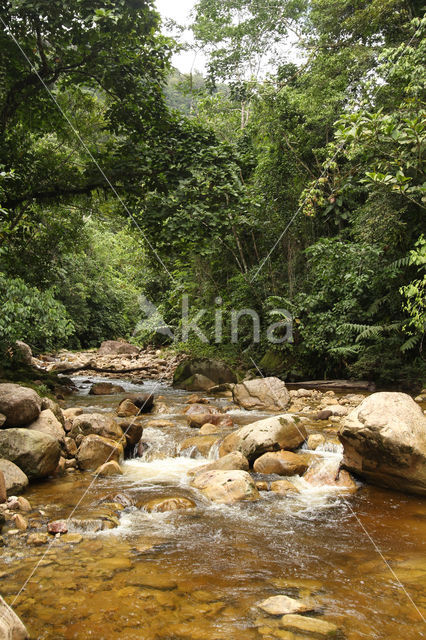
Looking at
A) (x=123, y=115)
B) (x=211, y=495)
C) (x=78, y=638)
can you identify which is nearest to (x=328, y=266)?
(x=123, y=115)

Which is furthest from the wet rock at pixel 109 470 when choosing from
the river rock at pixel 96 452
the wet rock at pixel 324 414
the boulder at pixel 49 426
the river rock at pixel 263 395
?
the river rock at pixel 263 395

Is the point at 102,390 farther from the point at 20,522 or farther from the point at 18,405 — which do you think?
the point at 20,522

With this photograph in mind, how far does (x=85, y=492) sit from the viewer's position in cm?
450

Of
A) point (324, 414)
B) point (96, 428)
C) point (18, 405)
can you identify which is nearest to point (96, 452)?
point (96, 428)

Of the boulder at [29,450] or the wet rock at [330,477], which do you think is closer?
the boulder at [29,450]

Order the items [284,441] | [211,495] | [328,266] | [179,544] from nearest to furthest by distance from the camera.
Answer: [179,544], [211,495], [284,441], [328,266]

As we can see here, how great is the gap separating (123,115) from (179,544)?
823cm

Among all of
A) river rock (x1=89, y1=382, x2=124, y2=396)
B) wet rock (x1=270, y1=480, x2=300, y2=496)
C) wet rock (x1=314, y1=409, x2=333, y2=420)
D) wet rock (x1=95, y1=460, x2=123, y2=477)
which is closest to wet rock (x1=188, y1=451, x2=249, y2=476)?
wet rock (x1=270, y1=480, x2=300, y2=496)

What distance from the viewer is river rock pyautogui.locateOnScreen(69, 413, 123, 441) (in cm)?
599

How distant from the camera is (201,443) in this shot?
20.2ft

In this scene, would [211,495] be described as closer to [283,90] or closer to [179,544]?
[179,544]

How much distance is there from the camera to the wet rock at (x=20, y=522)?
3.51 m

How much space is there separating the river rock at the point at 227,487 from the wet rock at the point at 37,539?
5.43 ft

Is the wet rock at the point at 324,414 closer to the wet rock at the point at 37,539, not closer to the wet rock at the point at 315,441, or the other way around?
the wet rock at the point at 315,441
